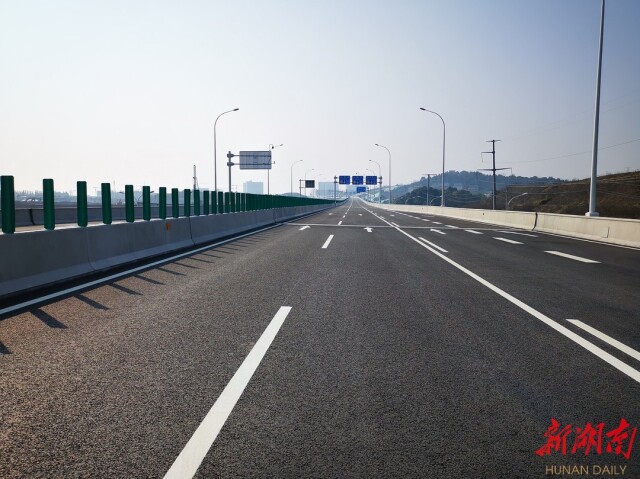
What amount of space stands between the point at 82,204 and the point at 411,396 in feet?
27.5

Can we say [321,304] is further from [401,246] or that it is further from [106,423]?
[401,246]

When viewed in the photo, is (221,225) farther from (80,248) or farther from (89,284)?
(89,284)

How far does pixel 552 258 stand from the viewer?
12523 millimetres

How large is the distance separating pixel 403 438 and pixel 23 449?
2.22 m

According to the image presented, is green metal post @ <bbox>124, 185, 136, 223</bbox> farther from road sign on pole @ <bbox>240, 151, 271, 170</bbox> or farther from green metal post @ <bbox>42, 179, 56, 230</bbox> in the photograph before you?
road sign on pole @ <bbox>240, 151, 271, 170</bbox>

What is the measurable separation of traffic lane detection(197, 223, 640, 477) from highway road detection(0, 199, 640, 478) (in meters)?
0.02

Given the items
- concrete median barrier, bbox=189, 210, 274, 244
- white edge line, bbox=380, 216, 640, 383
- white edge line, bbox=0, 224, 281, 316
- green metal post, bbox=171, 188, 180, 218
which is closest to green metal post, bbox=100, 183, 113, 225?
white edge line, bbox=0, 224, 281, 316

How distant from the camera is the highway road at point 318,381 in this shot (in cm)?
284

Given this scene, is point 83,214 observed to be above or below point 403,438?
above

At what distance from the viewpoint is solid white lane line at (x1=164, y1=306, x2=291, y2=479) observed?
2708 millimetres

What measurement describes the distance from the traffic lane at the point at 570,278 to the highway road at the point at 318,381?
0.22 ft

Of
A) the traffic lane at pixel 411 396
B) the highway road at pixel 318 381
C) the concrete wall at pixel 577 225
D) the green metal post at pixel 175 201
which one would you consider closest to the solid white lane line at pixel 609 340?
the highway road at pixel 318 381

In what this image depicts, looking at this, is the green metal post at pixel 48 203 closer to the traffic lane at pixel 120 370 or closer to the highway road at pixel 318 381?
the traffic lane at pixel 120 370

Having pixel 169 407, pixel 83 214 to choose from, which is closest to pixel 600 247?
pixel 83 214
